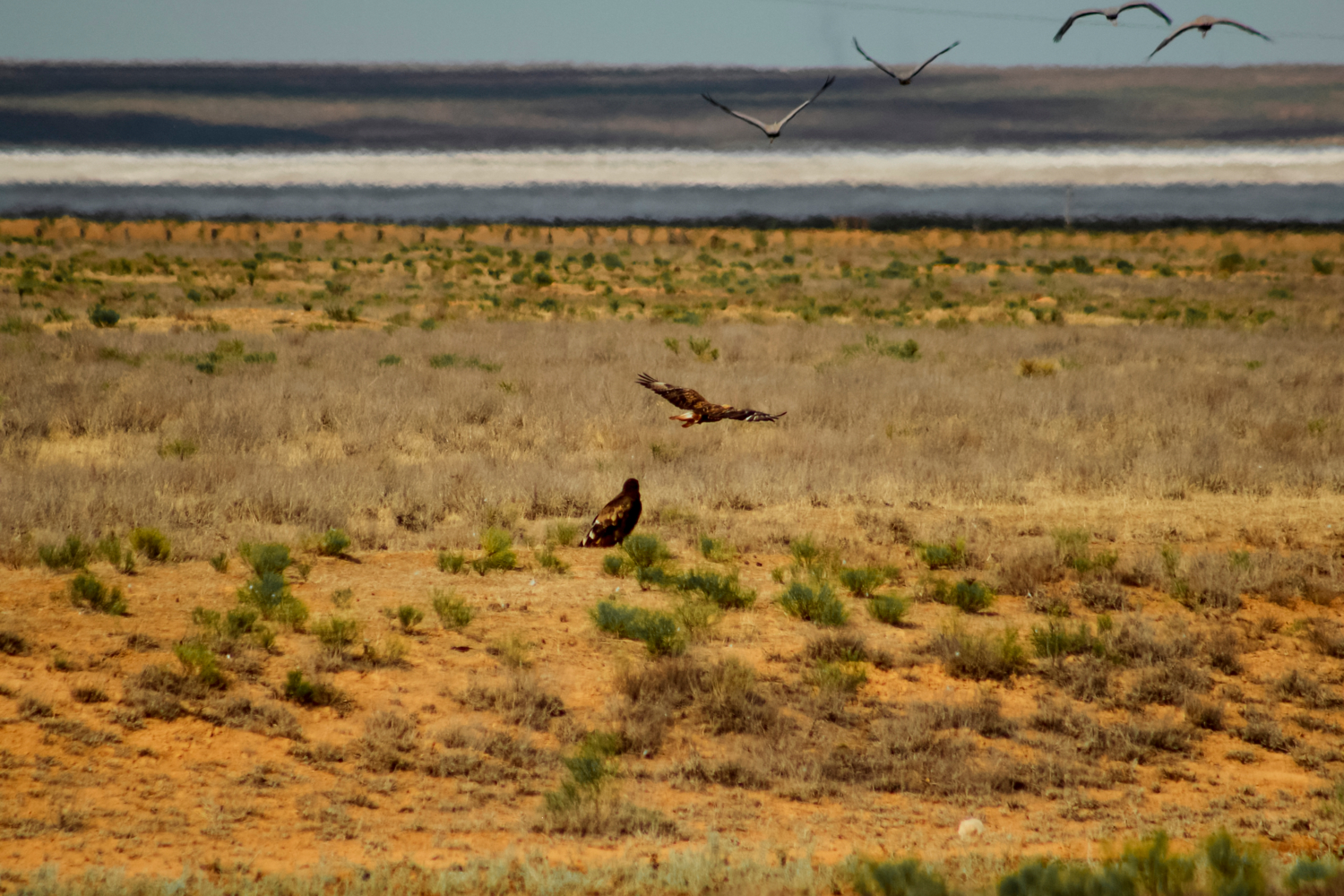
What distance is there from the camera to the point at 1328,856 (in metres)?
4.73

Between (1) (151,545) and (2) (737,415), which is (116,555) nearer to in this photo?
(1) (151,545)

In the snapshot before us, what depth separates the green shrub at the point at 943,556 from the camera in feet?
31.6

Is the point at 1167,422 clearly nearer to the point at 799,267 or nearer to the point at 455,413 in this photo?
the point at 455,413

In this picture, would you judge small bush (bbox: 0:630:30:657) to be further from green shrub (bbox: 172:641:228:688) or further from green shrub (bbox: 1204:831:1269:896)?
green shrub (bbox: 1204:831:1269:896)

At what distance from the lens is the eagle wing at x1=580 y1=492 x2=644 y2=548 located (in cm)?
911

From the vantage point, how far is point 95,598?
24.6 ft

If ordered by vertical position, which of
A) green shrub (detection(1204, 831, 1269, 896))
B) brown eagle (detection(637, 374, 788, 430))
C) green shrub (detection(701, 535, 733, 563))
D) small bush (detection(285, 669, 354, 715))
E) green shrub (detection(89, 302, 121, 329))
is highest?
brown eagle (detection(637, 374, 788, 430))

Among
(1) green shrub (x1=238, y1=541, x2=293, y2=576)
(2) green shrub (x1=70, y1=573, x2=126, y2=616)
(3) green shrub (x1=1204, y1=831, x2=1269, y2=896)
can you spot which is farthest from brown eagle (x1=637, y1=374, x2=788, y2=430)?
(2) green shrub (x1=70, y1=573, x2=126, y2=616)

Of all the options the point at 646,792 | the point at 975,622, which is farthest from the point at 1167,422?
the point at 646,792

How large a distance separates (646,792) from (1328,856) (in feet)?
11.0

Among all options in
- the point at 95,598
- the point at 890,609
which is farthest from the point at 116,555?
the point at 890,609

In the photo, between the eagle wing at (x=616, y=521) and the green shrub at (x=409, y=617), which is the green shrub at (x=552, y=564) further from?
the green shrub at (x=409, y=617)

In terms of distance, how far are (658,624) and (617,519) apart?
6.04ft

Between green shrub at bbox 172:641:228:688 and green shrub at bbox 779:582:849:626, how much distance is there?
426 cm
